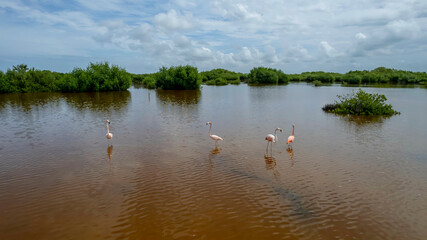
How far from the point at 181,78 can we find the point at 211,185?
164 feet

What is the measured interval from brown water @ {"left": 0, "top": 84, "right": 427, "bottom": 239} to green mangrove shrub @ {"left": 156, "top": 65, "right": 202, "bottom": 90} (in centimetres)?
4116

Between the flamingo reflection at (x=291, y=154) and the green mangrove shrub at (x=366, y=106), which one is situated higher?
the green mangrove shrub at (x=366, y=106)

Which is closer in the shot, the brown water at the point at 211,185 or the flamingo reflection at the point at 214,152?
the brown water at the point at 211,185

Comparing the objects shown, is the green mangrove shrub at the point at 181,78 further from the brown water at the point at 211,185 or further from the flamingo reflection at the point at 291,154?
the flamingo reflection at the point at 291,154

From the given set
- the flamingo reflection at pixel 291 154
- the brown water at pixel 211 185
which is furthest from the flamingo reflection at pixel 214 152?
the flamingo reflection at pixel 291 154

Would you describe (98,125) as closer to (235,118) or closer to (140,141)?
(140,141)

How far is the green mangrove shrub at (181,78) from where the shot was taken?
2247 inches

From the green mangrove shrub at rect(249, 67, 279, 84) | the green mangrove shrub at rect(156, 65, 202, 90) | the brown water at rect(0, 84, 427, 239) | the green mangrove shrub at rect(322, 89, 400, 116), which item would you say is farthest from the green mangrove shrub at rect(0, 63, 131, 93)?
the green mangrove shrub at rect(249, 67, 279, 84)

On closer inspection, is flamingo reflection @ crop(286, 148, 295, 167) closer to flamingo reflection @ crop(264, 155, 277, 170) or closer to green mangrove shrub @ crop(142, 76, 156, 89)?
flamingo reflection @ crop(264, 155, 277, 170)

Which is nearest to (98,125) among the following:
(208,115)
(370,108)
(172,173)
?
(208,115)

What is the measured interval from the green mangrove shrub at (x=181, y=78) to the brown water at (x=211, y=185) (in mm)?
41160

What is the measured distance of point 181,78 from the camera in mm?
57594

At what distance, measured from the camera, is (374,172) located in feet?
34.1

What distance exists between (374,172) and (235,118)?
1302cm
